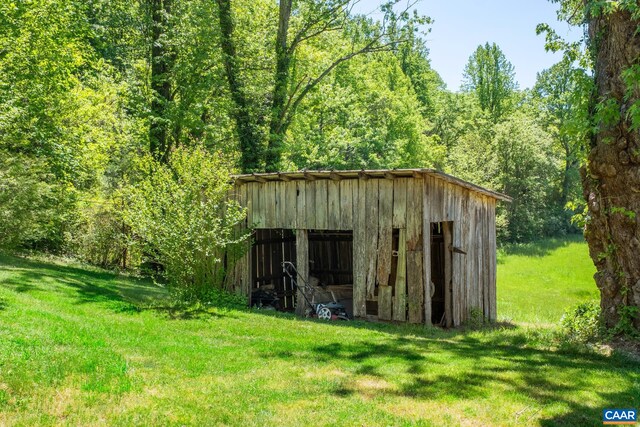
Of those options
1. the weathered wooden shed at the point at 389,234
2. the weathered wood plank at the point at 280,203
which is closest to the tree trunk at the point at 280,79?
the weathered wooden shed at the point at 389,234

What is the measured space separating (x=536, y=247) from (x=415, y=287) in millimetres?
25033

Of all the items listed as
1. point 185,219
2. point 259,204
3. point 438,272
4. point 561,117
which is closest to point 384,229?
point 259,204

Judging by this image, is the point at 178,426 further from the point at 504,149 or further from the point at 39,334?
the point at 504,149

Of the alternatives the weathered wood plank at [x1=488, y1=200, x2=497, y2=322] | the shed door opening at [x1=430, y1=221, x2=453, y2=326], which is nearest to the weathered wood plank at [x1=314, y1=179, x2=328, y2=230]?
the shed door opening at [x1=430, y1=221, x2=453, y2=326]

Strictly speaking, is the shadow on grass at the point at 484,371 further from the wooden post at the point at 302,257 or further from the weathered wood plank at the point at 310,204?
the weathered wood plank at the point at 310,204

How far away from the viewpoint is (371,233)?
12852 mm

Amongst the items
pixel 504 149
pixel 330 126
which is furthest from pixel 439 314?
pixel 504 149

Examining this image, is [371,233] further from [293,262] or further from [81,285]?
[81,285]

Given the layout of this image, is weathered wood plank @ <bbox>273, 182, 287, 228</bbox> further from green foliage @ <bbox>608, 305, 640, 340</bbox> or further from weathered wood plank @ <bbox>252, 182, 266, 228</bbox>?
green foliage @ <bbox>608, 305, 640, 340</bbox>

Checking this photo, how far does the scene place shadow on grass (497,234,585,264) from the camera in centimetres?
3359

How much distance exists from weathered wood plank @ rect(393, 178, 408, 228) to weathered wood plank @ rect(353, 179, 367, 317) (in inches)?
30.3

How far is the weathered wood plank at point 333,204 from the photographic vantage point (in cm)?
1334

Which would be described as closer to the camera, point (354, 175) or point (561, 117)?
point (354, 175)

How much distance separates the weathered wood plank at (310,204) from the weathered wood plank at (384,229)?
1.82m
